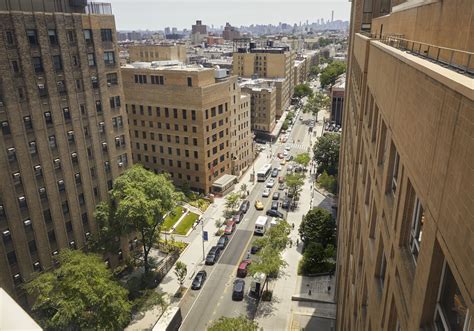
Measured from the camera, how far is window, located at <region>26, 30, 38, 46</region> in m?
38.0

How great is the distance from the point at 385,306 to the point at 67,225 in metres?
42.0

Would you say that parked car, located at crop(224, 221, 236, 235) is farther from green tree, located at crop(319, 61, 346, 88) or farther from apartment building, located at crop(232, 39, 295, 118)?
green tree, located at crop(319, 61, 346, 88)

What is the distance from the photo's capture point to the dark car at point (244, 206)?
72012 mm

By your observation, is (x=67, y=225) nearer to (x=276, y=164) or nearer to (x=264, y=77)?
(x=276, y=164)

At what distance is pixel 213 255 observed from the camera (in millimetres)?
56375

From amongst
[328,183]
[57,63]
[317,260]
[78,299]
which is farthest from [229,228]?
[57,63]

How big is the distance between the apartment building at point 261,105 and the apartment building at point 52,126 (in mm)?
71858

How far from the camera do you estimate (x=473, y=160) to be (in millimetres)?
5324

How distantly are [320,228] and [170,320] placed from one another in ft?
83.7

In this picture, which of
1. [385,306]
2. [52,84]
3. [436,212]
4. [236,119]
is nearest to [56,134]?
[52,84]

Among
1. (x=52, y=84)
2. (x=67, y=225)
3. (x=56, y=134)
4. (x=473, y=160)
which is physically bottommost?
(x=67, y=225)

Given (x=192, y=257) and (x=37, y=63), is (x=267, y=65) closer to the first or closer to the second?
(x=192, y=257)

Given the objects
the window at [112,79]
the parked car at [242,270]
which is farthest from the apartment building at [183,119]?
the parked car at [242,270]

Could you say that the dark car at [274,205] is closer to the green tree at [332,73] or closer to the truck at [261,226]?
the truck at [261,226]
